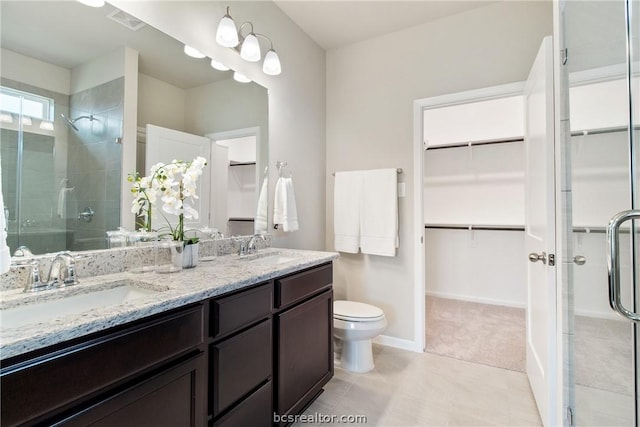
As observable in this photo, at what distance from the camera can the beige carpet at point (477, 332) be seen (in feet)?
7.74

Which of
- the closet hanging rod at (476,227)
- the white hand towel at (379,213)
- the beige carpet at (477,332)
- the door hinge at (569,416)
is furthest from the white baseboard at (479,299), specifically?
the door hinge at (569,416)

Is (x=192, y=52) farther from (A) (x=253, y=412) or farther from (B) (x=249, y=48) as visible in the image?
(A) (x=253, y=412)

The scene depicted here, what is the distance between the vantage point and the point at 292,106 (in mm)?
2490

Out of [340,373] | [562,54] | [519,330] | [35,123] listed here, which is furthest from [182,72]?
[519,330]

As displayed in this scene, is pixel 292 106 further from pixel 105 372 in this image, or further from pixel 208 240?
pixel 105 372

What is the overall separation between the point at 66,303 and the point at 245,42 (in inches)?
67.5

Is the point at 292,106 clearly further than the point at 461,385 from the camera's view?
Yes

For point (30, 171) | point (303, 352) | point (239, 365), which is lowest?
point (303, 352)

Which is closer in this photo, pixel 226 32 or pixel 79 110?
pixel 79 110

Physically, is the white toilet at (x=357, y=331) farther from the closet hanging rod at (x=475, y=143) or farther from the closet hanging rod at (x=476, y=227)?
the closet hanging rod at (x=475, y=143)

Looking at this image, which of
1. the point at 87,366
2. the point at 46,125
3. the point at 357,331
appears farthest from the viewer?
the point at 357,331

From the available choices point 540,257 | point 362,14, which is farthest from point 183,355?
point 362,14

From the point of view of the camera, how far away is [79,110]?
48.6 inches

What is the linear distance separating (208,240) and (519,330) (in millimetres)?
2970
